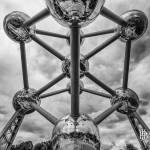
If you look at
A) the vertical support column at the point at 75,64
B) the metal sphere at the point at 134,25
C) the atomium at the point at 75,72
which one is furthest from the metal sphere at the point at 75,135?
the metal sphere at the point at 134,25

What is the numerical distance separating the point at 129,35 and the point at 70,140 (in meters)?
3.39

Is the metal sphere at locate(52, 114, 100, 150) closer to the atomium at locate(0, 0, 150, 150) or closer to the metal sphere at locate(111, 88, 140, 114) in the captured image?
the atomium at locate(0, 0, 150, 150)

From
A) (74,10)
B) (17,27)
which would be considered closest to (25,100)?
(17,27)

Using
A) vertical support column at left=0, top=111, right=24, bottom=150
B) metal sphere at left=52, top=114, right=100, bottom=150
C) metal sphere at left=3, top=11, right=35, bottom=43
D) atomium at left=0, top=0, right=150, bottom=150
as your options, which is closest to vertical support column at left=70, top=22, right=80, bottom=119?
atomium at left=0, top=0, right=150, bottom=150

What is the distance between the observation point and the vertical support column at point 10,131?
722 cm

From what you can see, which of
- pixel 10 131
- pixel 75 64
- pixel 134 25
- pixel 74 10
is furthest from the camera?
pixel 10 131

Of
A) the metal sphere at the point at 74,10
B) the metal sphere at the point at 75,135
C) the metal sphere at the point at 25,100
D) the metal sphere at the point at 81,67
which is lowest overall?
the metal sphere at the point at 75,135

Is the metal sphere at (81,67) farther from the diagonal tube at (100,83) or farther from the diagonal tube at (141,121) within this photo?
the diagonal tube at (141,121)

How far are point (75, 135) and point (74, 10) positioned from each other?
6.39ft

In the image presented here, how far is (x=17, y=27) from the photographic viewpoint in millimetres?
6363

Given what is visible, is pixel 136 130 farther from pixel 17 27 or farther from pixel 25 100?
pixel 17 27

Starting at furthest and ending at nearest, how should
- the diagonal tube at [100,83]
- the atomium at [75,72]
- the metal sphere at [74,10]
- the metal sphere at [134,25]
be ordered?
the diagonal tube at [100,83]
the metal sphere at [134,25]
the atomium at [75,72]
the metal sphere at [74,10]

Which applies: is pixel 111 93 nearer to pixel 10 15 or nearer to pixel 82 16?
pixel 10 15

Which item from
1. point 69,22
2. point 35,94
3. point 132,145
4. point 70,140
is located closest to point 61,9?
point 69,22
